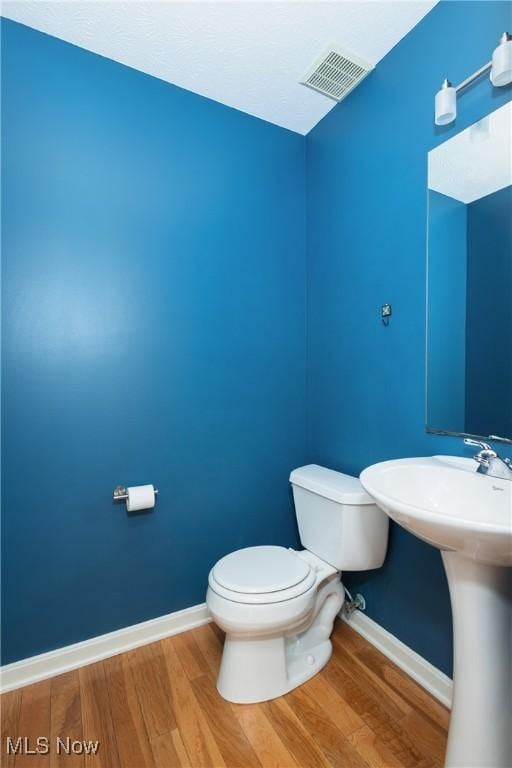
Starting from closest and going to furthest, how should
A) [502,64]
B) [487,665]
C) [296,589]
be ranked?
1. [487,665]
2. [502,64]
3. [296,589]

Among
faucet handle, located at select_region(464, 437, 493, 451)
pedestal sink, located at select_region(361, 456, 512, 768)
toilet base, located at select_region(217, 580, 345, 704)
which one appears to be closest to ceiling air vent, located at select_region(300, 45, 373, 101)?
faucet handle, located at select_region(464, 437, 493, 451)

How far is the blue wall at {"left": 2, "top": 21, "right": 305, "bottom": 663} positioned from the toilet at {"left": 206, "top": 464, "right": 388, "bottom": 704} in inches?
12.8

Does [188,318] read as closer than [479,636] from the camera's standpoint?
No

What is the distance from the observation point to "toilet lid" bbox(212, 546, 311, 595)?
3.97 feet

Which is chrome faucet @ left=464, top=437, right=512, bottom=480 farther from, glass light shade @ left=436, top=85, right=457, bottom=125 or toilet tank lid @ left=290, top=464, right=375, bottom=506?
glass light shade @ left=436, top=85, right=457, bottom=125

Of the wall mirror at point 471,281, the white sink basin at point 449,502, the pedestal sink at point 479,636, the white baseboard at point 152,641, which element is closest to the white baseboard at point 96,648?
the white baseboard at point 152,641

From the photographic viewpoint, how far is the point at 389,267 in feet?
4.68

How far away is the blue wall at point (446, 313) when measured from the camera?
1.19 metres

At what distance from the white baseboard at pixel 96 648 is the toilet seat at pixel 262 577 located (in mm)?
488

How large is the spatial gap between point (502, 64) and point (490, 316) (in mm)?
697

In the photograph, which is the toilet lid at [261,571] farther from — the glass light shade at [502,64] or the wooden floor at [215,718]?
the glass light shade at [502,64]

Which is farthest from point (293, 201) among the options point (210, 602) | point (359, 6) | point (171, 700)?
point (171, 700)

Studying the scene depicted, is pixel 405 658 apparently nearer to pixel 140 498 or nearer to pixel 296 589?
pixel 296 589

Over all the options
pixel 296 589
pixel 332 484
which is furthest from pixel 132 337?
pixel 296 589
